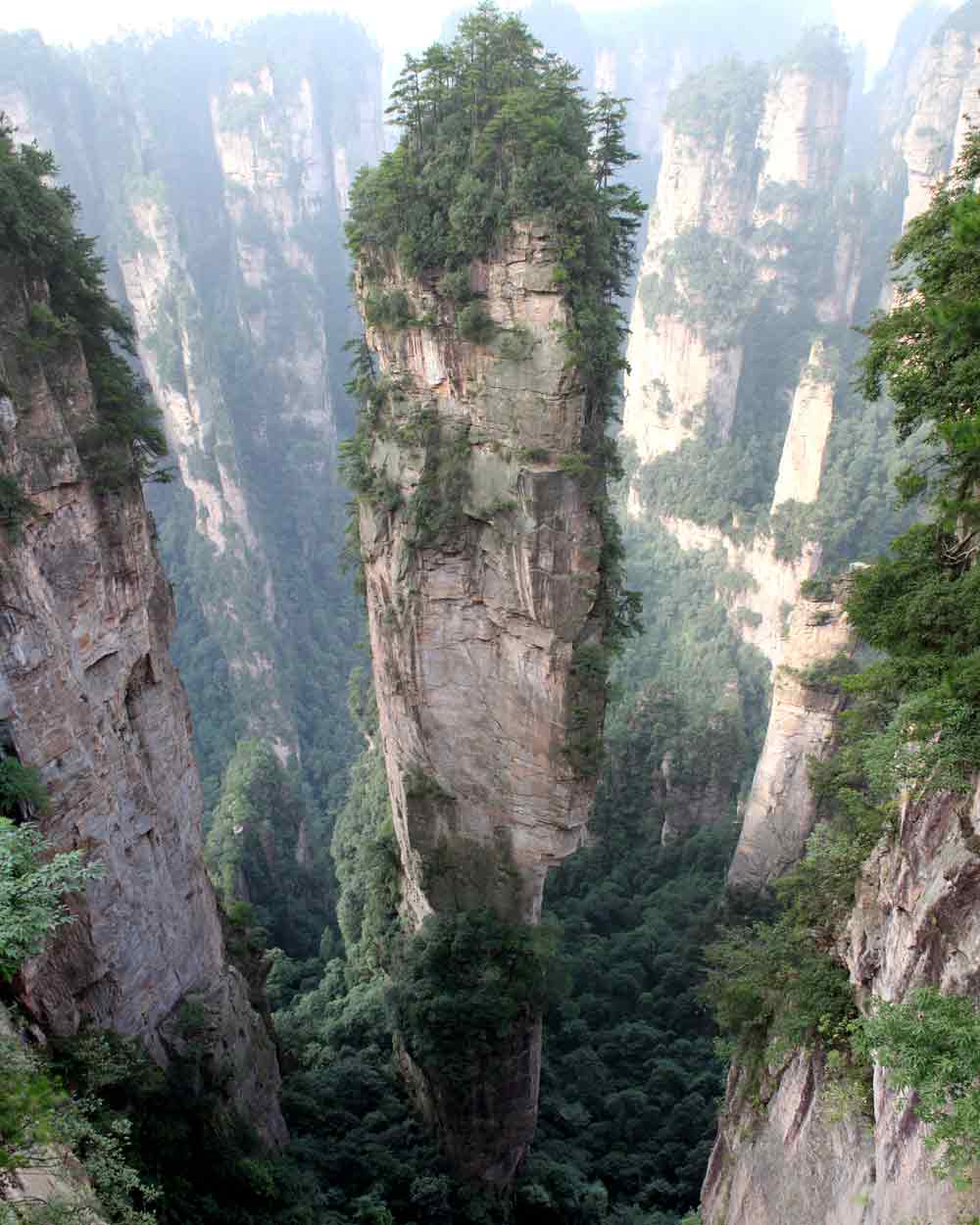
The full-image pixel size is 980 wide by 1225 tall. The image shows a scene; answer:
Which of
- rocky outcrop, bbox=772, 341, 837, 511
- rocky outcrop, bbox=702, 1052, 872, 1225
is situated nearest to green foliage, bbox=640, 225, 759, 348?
rocky outcrop, bbox=772, 341, 837, 511

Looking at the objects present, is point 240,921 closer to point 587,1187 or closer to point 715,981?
point 587,1187

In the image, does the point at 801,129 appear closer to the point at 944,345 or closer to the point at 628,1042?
the point at 628,1042

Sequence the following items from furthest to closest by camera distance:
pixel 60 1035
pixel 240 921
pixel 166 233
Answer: pixel 166 233 → pixel 240 921 → pixel 60 1035

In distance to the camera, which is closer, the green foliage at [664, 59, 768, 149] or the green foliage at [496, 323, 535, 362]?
the green foliage at [496, 323, 535, 362]

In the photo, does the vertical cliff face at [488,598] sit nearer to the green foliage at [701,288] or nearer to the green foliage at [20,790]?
the green foliage at [20,790]

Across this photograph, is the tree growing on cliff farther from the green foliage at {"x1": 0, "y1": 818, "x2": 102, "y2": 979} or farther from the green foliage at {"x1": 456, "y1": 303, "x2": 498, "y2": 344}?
the green foliage at {"x1": 0, "y1": 818, "x2": 102, "y2": 979}

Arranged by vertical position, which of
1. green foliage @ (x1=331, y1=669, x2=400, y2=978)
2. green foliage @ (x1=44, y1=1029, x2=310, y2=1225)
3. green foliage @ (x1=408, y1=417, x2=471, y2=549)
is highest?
green foliage @ (x1=408, y1=417, x2=471, y2=549)

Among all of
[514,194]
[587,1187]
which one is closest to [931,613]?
[514,194]

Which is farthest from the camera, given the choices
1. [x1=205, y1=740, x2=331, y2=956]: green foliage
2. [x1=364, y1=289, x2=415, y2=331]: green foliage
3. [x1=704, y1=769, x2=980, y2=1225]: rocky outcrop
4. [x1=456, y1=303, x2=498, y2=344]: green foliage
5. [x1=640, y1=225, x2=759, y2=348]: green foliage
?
[x1=640, y1=225, x2=759, y2=348]: green foliage
